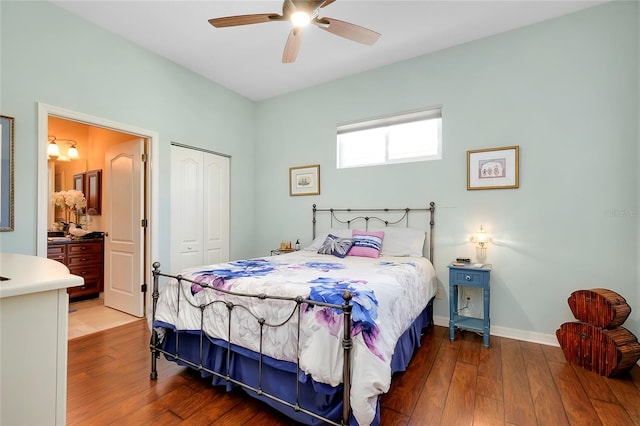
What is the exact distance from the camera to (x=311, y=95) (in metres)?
4.44

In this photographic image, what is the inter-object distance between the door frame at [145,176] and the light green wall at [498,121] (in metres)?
0.06

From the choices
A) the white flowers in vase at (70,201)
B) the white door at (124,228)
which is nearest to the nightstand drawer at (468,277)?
the white door at (124,228)

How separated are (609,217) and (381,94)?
102 inches

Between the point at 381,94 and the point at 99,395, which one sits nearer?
the point at 99,395

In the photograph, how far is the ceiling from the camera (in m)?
2.76

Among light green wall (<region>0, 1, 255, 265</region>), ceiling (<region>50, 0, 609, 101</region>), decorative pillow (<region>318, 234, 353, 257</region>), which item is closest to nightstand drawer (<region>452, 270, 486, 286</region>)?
decorative pillow (<region>318, 234, 353, 257</region>)

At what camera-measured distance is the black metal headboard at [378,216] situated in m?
3.49

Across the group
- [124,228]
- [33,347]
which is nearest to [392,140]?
[124,228]

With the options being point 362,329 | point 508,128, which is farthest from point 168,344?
point 508,128

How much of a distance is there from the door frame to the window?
7.51ft

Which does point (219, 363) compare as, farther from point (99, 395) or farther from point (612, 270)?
point (612, 270)

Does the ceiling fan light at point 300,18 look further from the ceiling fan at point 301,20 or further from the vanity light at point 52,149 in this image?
the vanity light at point 52,149

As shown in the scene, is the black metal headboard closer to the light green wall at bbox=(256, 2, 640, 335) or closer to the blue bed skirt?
the light green wall at bbox=(256, 2, 640, 335)

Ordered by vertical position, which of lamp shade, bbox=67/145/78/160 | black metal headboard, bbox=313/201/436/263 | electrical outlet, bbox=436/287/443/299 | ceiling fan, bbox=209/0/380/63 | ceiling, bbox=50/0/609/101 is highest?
ceiling, bbox=50/0/609/101
